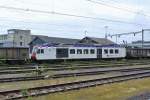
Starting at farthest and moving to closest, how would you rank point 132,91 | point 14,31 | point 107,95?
1. point 14,31
2. point 132,91
3. point 107,95

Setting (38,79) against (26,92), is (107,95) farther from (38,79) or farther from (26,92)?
(38,79)

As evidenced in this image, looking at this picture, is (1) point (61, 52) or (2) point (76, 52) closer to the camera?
(1) point (61, 52)

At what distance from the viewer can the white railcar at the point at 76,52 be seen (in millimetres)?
49156

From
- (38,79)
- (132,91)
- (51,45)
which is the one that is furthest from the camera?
(51,45)

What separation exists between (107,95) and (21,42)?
334ft

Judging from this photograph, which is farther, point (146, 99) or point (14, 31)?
point (14, 31)

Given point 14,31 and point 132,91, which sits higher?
point 14,31

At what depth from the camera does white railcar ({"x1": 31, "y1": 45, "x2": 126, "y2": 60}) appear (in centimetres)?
4916

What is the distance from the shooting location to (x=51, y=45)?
161 feet

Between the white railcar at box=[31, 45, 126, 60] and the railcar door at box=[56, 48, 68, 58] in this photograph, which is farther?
the railcar door at box=[56, 48, 68, 58]

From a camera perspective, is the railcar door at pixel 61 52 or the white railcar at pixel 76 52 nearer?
the white railcar at pixel 76 52

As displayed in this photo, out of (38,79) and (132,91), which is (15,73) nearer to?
(38,79)

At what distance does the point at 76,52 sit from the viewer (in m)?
53.1

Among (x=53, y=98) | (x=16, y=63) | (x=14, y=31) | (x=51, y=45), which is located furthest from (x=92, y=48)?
(x=14, y=31)
